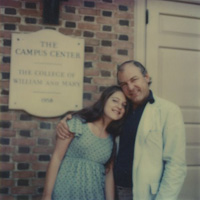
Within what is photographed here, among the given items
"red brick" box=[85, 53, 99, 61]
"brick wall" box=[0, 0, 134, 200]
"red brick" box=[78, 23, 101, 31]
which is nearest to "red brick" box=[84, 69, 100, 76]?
"brick wall" box=[0, 0, 134, 200]

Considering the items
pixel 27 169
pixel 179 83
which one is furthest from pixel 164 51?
pixel 27 169

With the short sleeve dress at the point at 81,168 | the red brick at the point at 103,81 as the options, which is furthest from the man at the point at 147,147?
the red brick at the point at 103,81

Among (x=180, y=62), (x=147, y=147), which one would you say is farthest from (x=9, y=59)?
(x=180, y=62)

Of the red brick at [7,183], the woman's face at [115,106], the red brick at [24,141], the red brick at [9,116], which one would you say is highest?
the woman's face at [115,106]

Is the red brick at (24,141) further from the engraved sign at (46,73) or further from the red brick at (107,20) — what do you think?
the red brick at (107,20)

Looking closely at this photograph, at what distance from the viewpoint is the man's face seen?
6.70ft

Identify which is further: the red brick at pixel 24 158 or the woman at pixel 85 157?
the red brick at pixel 24 158

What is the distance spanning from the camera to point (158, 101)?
6.77 ft

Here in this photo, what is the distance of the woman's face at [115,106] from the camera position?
2.03 m

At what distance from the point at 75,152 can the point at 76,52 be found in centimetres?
104

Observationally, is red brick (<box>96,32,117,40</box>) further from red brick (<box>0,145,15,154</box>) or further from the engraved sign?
red brick (<box>0,145,15,154</box>)

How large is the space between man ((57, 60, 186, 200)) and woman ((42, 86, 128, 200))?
10 cm

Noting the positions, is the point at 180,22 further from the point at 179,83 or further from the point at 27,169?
the point at 27,169

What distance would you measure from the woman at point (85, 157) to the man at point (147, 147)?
10cm
